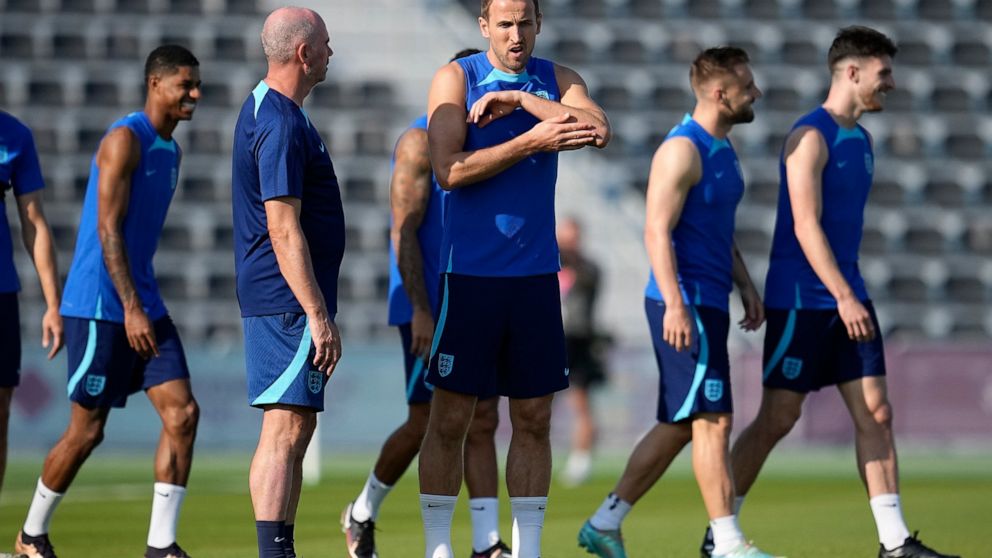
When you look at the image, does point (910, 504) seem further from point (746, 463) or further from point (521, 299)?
point (521, 299)

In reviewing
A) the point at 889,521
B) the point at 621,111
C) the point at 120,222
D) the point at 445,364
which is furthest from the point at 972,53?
the point at 445,364

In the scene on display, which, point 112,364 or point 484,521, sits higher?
point 112,364

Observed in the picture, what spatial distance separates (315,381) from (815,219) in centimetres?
283

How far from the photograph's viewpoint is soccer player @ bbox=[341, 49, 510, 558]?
7.03 meters

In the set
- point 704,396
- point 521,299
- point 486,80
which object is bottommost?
point 704,396

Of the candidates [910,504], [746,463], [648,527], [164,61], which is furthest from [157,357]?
[910,504]

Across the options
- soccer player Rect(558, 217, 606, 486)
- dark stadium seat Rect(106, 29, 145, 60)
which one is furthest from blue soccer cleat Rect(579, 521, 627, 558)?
dark stadium seat Rect(106, 29, 145, 60)

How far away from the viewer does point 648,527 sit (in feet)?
32.6

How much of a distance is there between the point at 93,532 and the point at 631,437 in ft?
32.9

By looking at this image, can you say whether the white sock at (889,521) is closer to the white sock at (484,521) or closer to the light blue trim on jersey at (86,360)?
the white sock at (484,521)

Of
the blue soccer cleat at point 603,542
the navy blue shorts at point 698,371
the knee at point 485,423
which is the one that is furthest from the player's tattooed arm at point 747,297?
the knee at point 485,423

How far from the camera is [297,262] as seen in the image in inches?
225

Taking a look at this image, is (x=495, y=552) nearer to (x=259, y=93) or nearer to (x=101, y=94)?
(x=259, y=93)

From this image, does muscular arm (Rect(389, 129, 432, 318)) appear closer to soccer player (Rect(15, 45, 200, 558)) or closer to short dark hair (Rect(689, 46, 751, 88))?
soccer player (Rect(15, 45, 200, 558))
